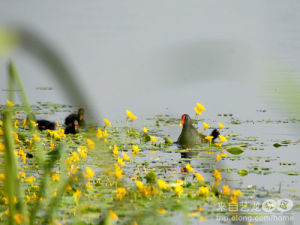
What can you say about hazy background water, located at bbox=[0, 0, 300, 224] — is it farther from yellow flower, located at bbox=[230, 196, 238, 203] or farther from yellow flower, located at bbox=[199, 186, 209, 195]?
yellow flower, located at bbox=[230, 196, 238, 203]

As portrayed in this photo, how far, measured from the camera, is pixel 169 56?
39.0 inches

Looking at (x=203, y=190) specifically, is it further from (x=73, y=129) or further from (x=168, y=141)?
(x=73, y=129)

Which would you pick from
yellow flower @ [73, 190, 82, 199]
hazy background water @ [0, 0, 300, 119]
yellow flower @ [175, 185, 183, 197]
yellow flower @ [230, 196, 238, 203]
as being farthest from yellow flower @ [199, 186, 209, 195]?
yellow flower @ [73, 190, 82, 199]

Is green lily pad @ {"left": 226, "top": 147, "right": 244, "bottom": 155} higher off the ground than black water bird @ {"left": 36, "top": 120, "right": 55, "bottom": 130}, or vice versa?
black water bird @ {"left": 36, "top": 120, "right": 55, "bottom": 130}

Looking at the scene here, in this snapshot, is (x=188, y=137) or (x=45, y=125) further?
(x=45, y=125)

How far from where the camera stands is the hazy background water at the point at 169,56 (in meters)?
0.97

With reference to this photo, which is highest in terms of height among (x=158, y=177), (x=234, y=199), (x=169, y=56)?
(x=169, y=56)

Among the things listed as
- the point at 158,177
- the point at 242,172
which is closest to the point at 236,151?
the point at 242,172

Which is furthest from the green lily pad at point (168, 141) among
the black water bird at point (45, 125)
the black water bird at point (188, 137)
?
the black water bird at point (45, 125)

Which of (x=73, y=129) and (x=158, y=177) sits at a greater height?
(x=73, y=129)

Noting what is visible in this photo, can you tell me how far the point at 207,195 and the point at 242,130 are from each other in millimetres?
4404

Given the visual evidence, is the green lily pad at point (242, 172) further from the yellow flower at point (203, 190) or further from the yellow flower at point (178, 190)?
the yellow flower at point (178, 190)

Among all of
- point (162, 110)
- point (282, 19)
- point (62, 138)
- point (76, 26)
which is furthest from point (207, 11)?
point (62, 138)

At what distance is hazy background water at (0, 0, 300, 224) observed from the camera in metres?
0.97
